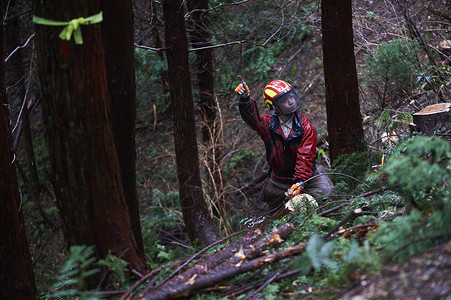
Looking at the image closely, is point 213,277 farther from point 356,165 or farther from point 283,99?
point 283,99

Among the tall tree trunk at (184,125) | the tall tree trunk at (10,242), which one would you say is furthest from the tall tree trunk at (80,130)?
the tall tree trunk at (184,125)

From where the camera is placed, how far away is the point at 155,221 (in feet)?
31.9

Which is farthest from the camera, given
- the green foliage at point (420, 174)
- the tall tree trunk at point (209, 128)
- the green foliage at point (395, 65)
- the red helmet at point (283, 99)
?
the tall tree trunk at point (209, 128)

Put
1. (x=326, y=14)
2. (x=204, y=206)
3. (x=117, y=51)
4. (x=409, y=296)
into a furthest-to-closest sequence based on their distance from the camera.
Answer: (x=204, y=206) → (x=326, y=14) → (x=117, y=51) → (x=409, y=296)

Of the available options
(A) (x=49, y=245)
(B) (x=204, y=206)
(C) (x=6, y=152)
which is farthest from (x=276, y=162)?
(A) (x=49, y=245)

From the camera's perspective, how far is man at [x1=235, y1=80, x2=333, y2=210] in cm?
587

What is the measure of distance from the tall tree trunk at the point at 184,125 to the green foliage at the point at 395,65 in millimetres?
3636

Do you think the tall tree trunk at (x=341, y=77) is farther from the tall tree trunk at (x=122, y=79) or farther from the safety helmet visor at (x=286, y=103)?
the tall tree trunk at (x=122, y=79)

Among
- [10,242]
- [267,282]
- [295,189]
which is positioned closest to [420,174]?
[267,282]

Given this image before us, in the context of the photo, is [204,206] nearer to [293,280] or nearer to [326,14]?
[326,14]

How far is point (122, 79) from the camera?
176 inches

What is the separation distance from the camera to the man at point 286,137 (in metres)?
5.87

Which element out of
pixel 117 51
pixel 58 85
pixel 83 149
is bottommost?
pixel 83 149

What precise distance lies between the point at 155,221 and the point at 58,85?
716cm
